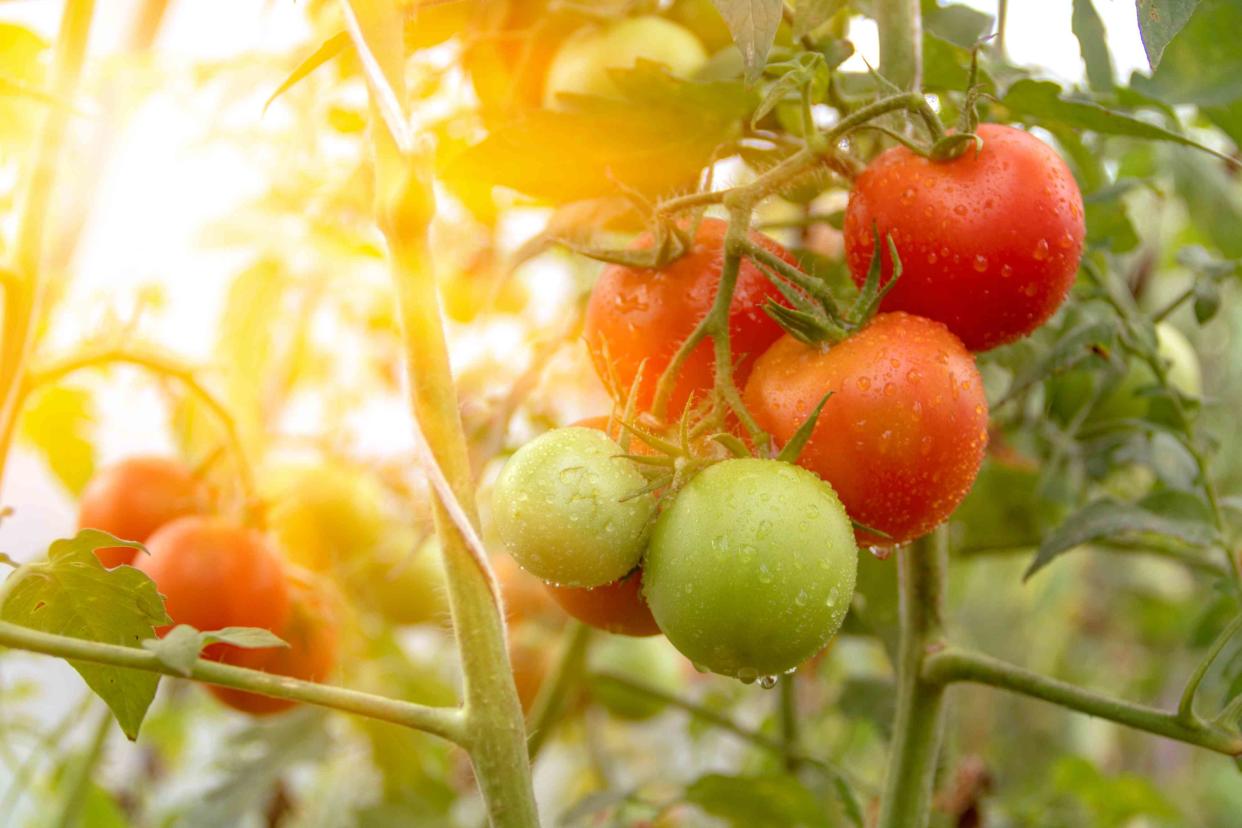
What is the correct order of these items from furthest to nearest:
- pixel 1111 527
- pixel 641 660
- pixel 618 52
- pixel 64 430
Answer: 1. pixel 641 660
2. pixel 64 430
3. pixel 618 52
4. pixel 1111 527

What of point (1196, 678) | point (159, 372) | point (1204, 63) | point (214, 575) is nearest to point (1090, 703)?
point (1196, 678)

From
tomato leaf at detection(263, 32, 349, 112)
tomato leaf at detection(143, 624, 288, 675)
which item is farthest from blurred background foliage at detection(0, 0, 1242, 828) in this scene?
tomato leaf at detection(143, 624, 288, 675)

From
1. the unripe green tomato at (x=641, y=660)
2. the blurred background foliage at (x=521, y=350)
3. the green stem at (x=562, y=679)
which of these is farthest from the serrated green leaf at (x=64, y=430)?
the unripe green tomato at (x=641, y=660)

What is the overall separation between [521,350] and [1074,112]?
2.49 ft

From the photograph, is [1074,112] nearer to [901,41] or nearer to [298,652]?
[901,41]

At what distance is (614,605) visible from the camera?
0.52m

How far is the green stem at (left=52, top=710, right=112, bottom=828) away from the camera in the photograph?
0.85m

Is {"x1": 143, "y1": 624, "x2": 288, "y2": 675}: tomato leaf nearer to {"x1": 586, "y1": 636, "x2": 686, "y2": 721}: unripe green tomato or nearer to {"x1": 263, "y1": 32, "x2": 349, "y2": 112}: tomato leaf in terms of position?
{"x1": 263, "y1": 32, "x2": 349, "y2": 112}: tomato leaf

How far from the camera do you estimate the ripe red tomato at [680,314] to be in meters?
0.52

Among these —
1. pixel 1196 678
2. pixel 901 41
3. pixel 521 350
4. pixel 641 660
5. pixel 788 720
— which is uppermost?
pixel 901 41

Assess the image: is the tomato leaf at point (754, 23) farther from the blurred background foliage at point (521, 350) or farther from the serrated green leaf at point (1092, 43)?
the serrated green leaf at point (1092, 43)

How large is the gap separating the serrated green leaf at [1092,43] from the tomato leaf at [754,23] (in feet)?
0.79

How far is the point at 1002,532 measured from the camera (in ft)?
3.14

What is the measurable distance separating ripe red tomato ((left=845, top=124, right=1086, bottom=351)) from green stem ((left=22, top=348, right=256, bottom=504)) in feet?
1.69
